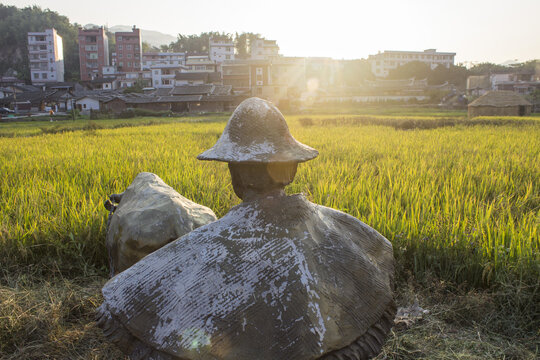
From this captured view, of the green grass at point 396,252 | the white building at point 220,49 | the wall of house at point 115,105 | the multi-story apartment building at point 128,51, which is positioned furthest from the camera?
the multi-story apartment building at point 128,51

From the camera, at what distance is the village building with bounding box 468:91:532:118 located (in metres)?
20.9

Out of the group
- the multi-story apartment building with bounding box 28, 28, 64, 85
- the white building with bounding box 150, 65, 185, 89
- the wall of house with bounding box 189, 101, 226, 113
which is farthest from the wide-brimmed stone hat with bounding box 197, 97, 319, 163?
the multi-story apartment building with bounding box 28, 28, 64, 85

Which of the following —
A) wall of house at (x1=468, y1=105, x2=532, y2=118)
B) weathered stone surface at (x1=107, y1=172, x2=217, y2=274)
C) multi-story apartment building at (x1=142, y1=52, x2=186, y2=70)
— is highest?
multi-story apartment building at (x1=142, y1=52, x2=186, y2=70)

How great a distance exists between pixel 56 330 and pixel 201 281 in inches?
50.5

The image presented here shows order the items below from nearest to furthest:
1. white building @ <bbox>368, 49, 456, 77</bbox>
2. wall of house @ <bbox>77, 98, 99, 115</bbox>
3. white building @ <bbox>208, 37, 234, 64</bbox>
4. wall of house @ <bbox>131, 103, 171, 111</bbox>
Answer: wall of house @ <bbox>131, 103, 171, 111</bbox> < wall of house @ <bbox>77, 98, 99, 115</bbox> < white building @ <bbox>208, 37, 234, 64</bbox> < white building @ <bbox>368, 49, 456, 77</bbox>

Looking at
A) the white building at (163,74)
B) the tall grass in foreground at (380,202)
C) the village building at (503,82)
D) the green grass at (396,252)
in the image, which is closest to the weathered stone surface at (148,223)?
the green grass at (396,252)

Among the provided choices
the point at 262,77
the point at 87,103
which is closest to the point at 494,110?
the point at 262,77

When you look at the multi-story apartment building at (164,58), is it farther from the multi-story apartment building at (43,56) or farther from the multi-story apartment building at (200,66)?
the multi-story apartment building at (43,56)

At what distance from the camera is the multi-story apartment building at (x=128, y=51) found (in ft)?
172

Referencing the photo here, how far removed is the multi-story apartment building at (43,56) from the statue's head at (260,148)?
179ft

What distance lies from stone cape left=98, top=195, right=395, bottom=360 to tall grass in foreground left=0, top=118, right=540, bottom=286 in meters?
1.49

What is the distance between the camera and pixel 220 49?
168 ft

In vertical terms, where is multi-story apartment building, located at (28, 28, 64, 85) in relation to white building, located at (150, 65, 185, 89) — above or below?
above

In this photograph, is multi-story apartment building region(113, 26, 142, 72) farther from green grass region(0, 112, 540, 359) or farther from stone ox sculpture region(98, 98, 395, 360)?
stone ox sculpture region(98, 98, 395, 360)
